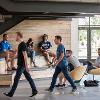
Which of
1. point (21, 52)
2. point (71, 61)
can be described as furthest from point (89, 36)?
point (21, 52)

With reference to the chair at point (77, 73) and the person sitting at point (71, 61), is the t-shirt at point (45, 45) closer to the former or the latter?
the person sitting at point (71, 61)

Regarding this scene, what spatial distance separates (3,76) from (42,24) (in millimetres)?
6801

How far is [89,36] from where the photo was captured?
74.6 feet

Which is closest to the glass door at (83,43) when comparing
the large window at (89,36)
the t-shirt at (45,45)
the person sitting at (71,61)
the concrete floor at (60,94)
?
the large window at (89,36)

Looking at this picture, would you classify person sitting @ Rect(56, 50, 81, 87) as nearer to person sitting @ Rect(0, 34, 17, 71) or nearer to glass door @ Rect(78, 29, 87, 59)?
person sitting @ Rect(0, 34, 17, 71)

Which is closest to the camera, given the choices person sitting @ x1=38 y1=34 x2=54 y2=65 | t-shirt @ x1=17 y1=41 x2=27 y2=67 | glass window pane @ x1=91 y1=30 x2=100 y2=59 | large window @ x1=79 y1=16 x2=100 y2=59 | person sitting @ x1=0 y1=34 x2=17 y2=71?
t-shirt @ x1=17 y1=41 x2=27 y2=67

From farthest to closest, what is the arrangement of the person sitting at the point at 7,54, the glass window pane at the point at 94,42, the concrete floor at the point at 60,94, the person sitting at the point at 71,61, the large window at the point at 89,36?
Result: 1. the glass window pane at the point at 94,42
2. the large window at the point at 89,36
3. the person sitting at the point at 7,54
4. the person sitting at the point at 71,61
5. the concrete floor at the point at 60,94

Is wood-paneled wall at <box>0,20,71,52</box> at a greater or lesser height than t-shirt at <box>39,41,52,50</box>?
greater

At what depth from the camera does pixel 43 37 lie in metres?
17.0

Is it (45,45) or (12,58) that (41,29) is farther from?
(12,58)

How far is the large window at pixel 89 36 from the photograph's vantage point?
22.7 metres

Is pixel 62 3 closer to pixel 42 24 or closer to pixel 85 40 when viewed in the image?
pixel 42 24

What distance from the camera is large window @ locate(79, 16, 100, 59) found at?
22.7m

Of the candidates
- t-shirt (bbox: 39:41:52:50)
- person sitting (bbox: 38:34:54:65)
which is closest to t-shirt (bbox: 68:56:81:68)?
person sitting (bbox: 38:34:54:65)
